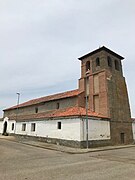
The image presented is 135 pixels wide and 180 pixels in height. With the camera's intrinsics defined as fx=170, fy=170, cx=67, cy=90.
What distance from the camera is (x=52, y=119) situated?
22.8m

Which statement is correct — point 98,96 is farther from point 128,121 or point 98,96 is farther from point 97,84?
point 128,121

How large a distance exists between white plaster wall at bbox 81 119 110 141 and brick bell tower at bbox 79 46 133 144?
46.2 inches

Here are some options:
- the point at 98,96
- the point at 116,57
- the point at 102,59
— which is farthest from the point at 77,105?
the point at 116,57

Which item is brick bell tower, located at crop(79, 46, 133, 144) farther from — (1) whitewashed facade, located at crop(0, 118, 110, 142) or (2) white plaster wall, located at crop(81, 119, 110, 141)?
(1) whitewashed facade, located at crop(0, 118, 110, 142)

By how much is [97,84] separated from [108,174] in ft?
59.5

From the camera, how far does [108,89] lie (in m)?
23.6

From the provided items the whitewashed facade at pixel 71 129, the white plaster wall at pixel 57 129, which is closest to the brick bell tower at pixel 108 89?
the whitewashed facade at pixel 71 129

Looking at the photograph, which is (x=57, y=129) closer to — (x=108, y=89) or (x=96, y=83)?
(x=108, y=89)

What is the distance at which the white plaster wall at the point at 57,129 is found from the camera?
19.1 m

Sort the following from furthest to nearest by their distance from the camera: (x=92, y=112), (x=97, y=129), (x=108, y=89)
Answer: (x=108, y=89) → (x=92, y=112) → (x=97, y=129)

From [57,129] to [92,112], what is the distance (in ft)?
17.0

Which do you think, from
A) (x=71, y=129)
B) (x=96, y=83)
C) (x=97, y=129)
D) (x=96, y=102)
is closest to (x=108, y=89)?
(x=96, y=83)

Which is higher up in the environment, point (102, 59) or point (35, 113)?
point (102, 59)

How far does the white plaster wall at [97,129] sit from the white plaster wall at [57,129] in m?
0.74
